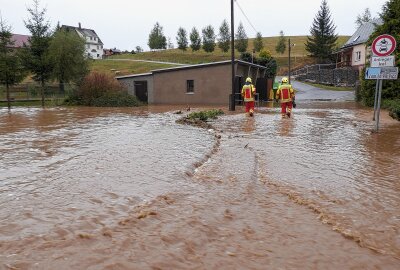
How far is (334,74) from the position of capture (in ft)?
159

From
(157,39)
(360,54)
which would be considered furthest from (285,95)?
(157,39)

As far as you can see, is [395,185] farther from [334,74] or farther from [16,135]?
[334,74]

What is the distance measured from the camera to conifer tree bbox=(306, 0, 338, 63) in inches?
2504

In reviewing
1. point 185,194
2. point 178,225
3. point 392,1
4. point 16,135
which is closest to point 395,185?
point 185,194

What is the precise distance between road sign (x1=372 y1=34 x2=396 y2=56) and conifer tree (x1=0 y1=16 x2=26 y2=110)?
2412 cm

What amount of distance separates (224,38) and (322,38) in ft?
79.9

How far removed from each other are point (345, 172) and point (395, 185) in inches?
32.7

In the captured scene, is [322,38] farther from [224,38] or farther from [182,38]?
[182,38]

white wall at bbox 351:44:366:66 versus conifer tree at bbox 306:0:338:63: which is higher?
conifer tree at bbox 306:0:338:63

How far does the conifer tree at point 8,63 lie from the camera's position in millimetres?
25227

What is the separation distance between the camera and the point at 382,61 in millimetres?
10000

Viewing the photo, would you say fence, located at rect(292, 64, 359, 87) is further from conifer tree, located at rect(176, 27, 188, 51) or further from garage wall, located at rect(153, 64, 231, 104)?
conifer tree, located at rect(176, 27, 188, 51)

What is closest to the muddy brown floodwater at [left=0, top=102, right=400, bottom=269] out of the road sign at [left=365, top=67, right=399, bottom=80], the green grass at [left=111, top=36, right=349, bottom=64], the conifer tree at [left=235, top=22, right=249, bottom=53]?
the road sign at [left=365, top=67, right=399, bottom=80]

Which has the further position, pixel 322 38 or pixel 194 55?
pixel 194 55
